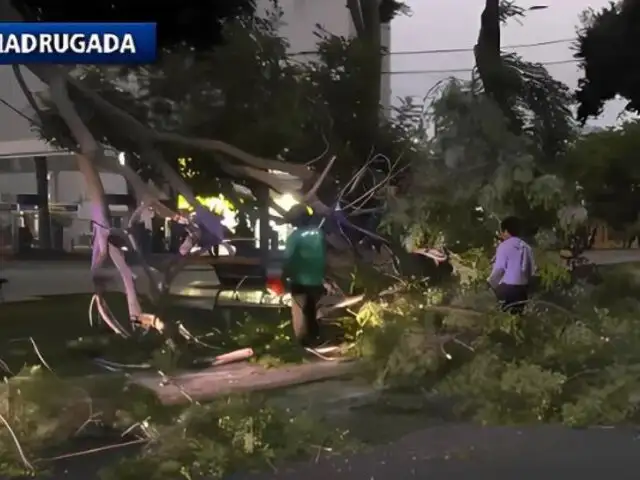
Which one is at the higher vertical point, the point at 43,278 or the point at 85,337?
the point at 43,278

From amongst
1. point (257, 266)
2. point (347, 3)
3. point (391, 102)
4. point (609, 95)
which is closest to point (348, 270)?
point (257, 266)

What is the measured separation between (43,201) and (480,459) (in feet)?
10.5

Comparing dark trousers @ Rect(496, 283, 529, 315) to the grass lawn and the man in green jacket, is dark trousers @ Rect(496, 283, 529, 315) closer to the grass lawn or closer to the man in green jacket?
the man in green jacket

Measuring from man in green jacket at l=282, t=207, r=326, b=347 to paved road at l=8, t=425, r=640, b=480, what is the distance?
131 cm

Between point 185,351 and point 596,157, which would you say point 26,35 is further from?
point 596,157

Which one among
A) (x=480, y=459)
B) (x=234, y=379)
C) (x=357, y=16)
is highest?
(x=357, y=16)

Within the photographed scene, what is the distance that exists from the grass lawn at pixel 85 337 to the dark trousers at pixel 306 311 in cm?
28

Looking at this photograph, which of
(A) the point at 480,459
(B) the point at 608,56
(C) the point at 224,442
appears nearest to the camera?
(C) the point at 224,442

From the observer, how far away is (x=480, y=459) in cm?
494

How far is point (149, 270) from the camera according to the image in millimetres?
5793

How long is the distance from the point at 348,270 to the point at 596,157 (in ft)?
7.22

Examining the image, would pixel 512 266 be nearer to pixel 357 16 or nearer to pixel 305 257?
pixel 305 257

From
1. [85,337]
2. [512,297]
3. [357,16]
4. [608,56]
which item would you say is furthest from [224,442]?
[608,56]

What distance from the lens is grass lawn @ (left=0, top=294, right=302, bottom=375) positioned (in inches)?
219
